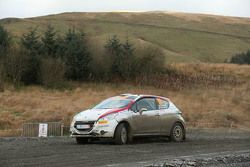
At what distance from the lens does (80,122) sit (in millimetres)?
16797

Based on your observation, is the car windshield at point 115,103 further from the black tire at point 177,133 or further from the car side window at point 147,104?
the black tire at point 177,133

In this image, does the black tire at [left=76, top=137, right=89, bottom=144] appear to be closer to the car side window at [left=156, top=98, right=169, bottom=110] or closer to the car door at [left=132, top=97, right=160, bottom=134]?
the car door at [left=132, top=97, right=160, bottom=134]

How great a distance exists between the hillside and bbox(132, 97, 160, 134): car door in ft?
274

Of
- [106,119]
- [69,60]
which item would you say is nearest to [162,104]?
[106,119]

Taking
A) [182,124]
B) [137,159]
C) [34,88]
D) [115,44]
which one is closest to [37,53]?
[34,88]

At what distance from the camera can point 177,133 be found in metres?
19.0

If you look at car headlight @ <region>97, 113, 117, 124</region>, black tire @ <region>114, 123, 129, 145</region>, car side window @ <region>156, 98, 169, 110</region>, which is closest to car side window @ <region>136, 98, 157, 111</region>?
car side window @ <region>156, 98, 169, 110</region>

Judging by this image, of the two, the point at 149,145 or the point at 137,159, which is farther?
the point at 149,145

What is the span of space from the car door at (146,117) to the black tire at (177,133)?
0.76m

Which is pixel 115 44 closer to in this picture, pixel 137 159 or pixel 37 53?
pixel 37 53

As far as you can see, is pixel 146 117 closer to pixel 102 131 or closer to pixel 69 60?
pixel 102 131

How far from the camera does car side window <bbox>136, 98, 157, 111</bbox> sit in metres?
17.9

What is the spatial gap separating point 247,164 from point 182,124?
705 cm

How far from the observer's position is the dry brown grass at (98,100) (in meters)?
38.9
